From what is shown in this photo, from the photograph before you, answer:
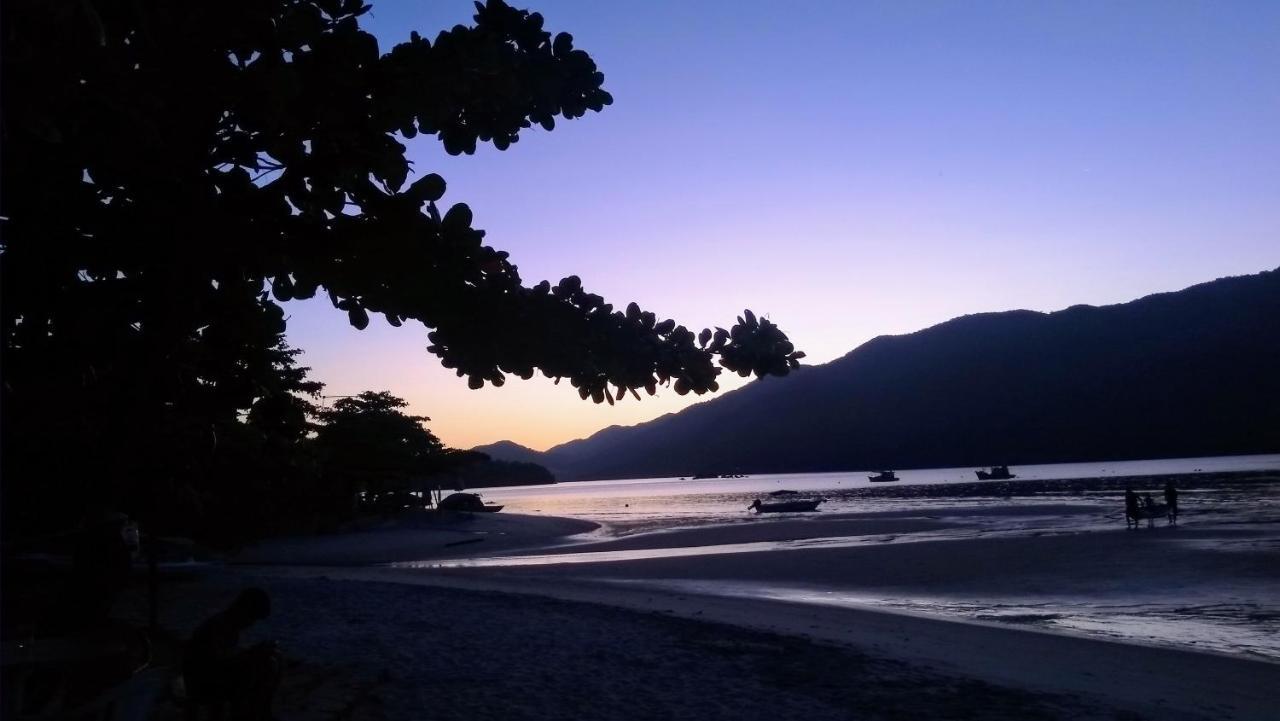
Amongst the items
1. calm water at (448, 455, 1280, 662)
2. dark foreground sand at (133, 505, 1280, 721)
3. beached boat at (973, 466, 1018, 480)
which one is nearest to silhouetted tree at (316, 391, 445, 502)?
calm water at (448, 455, 1280, 662)

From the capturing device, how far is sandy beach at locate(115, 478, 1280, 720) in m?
8.52

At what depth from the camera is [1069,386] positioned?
6019 inches

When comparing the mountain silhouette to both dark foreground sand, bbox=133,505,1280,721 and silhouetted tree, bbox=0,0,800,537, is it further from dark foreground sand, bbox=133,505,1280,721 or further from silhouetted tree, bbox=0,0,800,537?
silhouetted tree, bbox=0,0,800,537

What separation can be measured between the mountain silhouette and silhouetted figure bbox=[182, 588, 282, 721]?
13501 cm

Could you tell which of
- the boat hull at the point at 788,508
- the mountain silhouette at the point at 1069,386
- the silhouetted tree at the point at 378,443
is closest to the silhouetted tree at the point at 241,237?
the silhouetted tree at the point at 378,443

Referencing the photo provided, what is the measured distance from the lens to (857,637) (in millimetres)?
12922

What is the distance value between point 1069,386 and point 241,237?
543 ft

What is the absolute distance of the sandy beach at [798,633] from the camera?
852cm

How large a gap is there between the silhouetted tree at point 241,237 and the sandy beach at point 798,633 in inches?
167

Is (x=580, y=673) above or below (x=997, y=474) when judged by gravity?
above

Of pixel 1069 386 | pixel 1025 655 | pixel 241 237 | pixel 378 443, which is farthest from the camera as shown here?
pixel 1069 386

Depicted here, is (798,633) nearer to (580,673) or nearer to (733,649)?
(733,649)

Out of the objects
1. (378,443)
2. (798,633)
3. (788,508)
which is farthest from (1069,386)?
(798,633)

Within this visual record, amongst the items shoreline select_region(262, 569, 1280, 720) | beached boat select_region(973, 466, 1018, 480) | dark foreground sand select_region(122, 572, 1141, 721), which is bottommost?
beached boat select_region(973, 466, 1018, 480)
